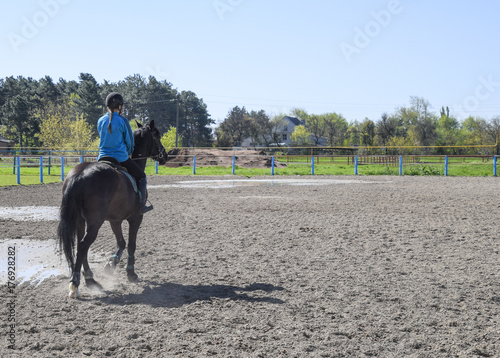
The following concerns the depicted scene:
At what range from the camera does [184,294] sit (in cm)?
452

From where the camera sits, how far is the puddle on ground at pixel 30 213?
377 inches

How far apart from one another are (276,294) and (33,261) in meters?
3.23

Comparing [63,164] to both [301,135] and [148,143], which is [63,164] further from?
[301,135]

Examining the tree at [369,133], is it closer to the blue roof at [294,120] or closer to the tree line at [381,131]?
the tree line at [381,131]

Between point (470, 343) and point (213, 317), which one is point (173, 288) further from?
point (470, 343)

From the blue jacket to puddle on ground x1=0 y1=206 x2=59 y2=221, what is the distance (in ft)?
16.8

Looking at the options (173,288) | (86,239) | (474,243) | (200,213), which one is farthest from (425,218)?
(86,239)

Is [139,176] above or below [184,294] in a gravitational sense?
above

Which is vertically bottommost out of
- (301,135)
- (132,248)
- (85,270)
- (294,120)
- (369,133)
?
(85,270)

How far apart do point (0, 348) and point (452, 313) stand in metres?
3.52

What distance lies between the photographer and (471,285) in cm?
484

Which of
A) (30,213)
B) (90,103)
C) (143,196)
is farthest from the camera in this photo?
(90,103)

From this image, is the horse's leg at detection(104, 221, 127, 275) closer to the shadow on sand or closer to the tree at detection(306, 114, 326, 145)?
the shadow on sand

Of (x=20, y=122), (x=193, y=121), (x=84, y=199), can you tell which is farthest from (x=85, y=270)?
(x=193, y=121)
